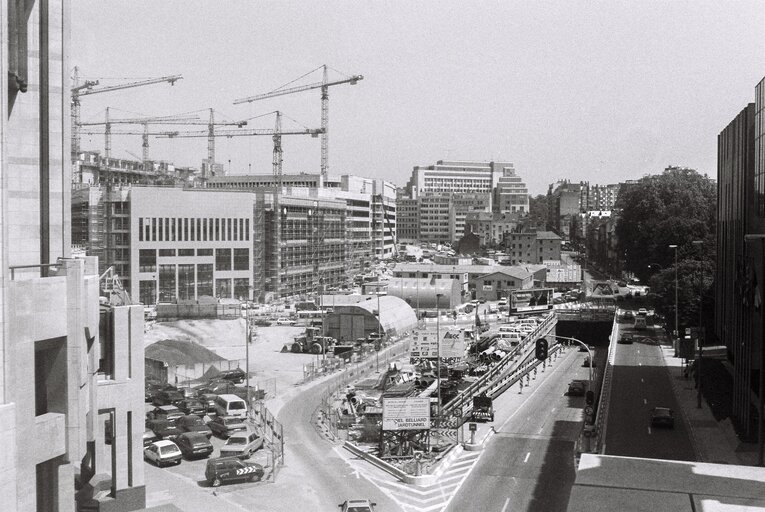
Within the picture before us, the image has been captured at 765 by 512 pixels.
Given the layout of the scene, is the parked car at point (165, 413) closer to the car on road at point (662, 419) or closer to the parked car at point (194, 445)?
the parked car at point (194, 445)

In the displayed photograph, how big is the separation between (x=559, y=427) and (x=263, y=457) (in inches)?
513

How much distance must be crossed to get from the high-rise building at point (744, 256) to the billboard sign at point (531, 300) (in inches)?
1322

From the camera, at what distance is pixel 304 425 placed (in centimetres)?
3397

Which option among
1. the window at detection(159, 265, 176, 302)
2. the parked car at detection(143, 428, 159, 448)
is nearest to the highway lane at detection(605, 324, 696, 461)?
the parked car at detection(143, 428, 159, 448)

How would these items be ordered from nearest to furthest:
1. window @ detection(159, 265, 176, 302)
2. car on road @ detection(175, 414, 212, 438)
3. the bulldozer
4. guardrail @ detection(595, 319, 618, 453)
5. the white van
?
guardrail @ detection(595, 319, 618, 453), car on road @ detection(175, 414, 212, 438), the white van, the bulldozer, window @ detection(159, 265, 176, 302)

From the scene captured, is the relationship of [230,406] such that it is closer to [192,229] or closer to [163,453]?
[163,453]

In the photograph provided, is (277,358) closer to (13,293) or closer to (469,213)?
(13,293)

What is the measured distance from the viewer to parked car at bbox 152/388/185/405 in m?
37.2

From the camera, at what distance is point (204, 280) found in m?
78.8

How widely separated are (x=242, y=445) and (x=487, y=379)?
18.3 m

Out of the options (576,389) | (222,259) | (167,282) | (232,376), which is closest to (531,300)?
(222,259)

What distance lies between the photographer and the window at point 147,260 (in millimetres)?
75000

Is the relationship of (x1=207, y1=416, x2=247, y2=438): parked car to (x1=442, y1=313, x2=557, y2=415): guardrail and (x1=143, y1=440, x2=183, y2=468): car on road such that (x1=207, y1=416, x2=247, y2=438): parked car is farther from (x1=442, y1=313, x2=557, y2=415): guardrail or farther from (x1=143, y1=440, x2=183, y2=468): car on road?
(x1=442, y1=313, x2=557, y2=415): guardrail

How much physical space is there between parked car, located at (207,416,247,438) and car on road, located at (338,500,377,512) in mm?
11145
